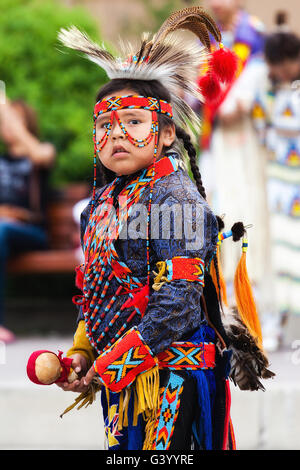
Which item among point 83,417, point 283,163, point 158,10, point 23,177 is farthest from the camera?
point 158,10

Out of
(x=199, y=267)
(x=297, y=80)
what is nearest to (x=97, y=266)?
(x=199, y=267)

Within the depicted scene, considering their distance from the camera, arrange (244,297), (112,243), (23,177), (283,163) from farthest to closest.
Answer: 1. (23,177)
2. (283,163)
3. (244,297)
4. (112,243)

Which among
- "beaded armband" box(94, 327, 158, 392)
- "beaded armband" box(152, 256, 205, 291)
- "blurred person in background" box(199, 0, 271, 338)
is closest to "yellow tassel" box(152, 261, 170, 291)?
"beaded armband" box(152, 256, 205, 291)

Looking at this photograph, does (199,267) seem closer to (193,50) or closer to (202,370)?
(202,370)

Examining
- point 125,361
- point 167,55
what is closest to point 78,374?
point 125,361

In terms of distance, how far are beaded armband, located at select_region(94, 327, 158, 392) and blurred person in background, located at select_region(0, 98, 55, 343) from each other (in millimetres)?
3386

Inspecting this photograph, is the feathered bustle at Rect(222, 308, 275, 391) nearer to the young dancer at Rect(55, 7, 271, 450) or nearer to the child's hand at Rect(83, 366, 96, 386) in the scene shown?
the young dancer at Rect(55, 7, 271, 450)

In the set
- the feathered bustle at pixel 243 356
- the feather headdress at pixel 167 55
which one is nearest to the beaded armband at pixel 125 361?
the feathered bustle at pixel 243 356

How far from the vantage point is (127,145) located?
81.0 inches

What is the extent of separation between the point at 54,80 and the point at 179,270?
4.66 metres

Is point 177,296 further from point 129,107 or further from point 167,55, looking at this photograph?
point 167,55

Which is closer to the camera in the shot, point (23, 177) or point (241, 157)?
point (241, 157)

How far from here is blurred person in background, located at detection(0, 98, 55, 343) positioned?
5.34 m
